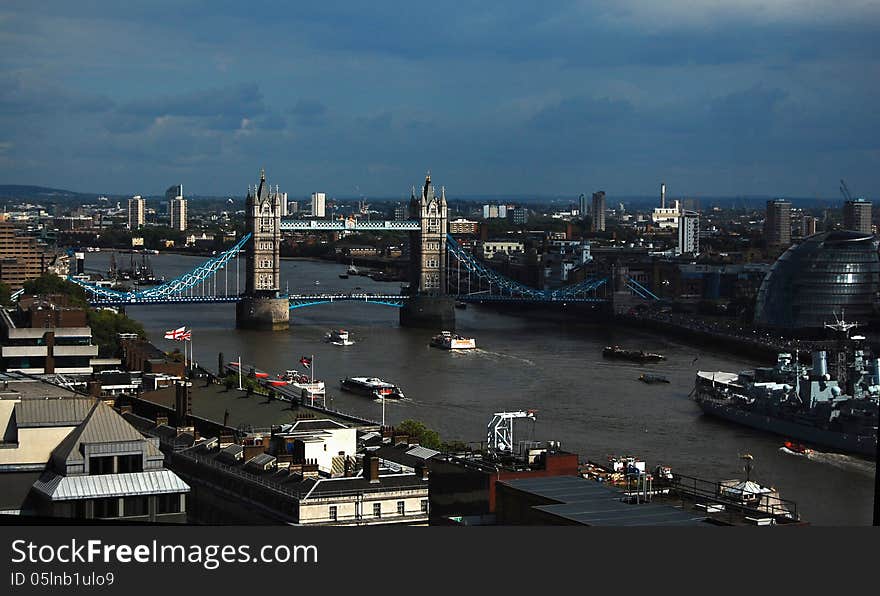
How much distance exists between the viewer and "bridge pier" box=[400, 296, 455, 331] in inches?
931

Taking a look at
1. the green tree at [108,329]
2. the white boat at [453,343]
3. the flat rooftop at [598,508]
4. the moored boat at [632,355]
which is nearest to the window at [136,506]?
the flat rooftop at [598,508]

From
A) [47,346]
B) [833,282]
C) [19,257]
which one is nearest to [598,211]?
[19,257]

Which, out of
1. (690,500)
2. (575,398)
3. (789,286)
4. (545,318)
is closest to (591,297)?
(545,318)

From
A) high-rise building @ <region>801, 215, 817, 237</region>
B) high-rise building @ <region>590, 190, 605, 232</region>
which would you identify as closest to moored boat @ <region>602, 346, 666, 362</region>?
high-rise building @ <region>801, 215, 817, 237</region>

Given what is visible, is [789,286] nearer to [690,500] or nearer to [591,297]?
[591,297]

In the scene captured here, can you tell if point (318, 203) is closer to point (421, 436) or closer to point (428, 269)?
point (428, 269)

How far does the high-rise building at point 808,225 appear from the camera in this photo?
1451 inches

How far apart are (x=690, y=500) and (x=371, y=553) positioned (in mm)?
4022

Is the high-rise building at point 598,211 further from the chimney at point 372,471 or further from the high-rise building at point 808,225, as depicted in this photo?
the chimney at point 372,471

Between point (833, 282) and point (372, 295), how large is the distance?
27.9ft

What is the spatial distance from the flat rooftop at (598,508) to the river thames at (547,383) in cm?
390

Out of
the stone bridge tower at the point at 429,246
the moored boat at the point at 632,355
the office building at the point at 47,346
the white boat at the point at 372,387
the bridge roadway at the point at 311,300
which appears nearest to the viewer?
the office building at the point at 47,346

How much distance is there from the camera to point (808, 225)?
3784 cm

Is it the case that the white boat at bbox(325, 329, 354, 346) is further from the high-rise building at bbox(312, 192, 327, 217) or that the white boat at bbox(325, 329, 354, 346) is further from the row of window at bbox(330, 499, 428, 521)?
the high-rise building at bbox(312, 192, 327, 217)
